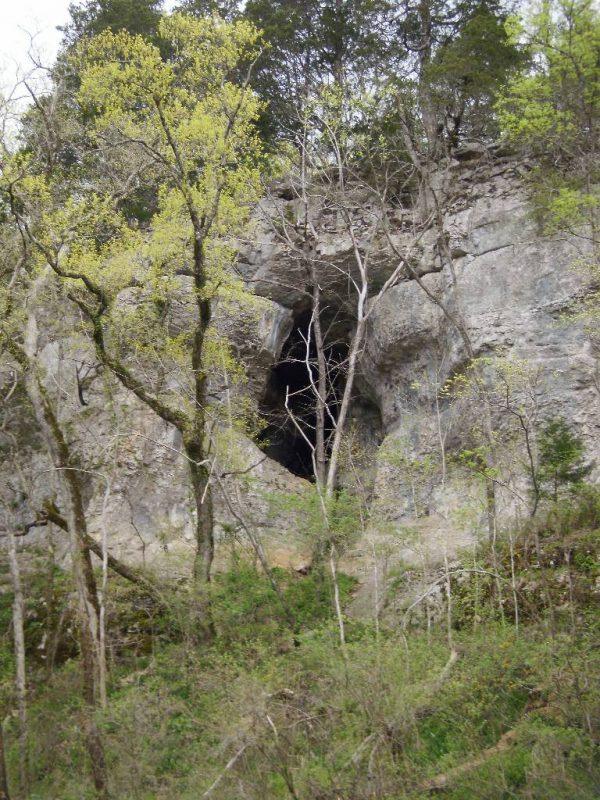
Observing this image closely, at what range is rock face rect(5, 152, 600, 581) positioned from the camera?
15.0m

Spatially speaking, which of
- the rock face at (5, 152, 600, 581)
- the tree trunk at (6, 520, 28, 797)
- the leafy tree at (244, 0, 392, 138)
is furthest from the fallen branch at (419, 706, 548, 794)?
the leafy tree at (244, 0, 392, 138)

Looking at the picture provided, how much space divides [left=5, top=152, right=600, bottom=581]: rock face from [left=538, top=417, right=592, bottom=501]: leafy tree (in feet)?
2.08

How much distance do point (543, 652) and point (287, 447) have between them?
15.3 m

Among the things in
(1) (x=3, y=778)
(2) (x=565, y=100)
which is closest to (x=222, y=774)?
(1) (x=3, y=778)

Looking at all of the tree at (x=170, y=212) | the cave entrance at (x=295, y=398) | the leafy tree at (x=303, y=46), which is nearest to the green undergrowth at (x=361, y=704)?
the tree at (x=170, y=212)

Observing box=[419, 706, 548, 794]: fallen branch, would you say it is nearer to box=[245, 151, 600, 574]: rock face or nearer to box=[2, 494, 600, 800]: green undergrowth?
box=[2, 494, 600, 800]: green undergrowth

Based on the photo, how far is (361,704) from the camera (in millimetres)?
8531

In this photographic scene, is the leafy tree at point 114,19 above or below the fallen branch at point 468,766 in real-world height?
above

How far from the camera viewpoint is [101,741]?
9938mm

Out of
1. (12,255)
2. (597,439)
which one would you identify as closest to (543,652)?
(597,439)

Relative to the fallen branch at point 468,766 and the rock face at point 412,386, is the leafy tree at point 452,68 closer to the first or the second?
the rock face at point 412,386

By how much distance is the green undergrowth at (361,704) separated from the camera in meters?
8.11

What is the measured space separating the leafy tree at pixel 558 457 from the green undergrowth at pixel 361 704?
19.8 inches

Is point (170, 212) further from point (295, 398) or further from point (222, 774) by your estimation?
point (295, 398)
